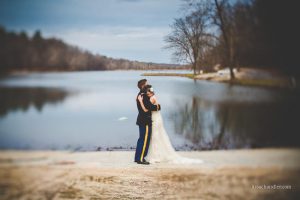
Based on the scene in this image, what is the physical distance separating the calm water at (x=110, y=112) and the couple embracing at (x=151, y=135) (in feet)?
0.30

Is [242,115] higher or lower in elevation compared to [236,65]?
lower

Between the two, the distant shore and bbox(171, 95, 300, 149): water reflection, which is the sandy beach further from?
the distant shore

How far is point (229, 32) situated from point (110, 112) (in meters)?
1.59

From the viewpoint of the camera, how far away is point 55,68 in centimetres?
396

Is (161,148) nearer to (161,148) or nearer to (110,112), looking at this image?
(161,148)

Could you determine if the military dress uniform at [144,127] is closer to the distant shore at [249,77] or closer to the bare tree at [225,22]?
the distant shore at [249,77]

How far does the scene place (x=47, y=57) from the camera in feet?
12.9

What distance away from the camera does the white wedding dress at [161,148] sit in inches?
152

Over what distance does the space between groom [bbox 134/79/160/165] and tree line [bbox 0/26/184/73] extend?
1.22 feet

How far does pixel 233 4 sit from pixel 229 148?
1602 mm

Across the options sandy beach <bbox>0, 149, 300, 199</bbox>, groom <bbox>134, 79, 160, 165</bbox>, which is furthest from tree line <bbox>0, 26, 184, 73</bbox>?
sandy beach <bbox>0, 149, 300, 199</bbox>

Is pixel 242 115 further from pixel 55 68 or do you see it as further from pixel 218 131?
pixel 55 68

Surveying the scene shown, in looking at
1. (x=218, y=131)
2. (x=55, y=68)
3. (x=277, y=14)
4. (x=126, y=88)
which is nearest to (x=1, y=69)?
(x=55, y=68)

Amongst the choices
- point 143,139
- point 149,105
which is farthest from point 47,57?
point 143,139
